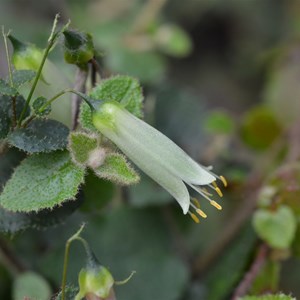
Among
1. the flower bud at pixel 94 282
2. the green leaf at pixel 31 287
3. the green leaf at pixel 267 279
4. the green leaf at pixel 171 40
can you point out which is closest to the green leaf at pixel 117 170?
the flower bud at pixel 94 282

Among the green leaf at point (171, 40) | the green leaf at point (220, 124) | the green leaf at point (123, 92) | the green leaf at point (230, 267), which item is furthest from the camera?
the green leaf at point (171, 40)

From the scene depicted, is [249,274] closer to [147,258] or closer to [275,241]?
[275,241]

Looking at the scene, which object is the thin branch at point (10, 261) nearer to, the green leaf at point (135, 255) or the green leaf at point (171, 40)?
the green leaf at point (135, 255)

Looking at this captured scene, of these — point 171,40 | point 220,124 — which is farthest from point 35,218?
point 171,40

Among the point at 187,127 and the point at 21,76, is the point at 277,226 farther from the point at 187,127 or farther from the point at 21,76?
the point at 21,76

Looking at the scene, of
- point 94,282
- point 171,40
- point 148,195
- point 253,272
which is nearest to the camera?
point 94,282

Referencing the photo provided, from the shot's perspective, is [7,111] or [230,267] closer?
Result: [7,111]
